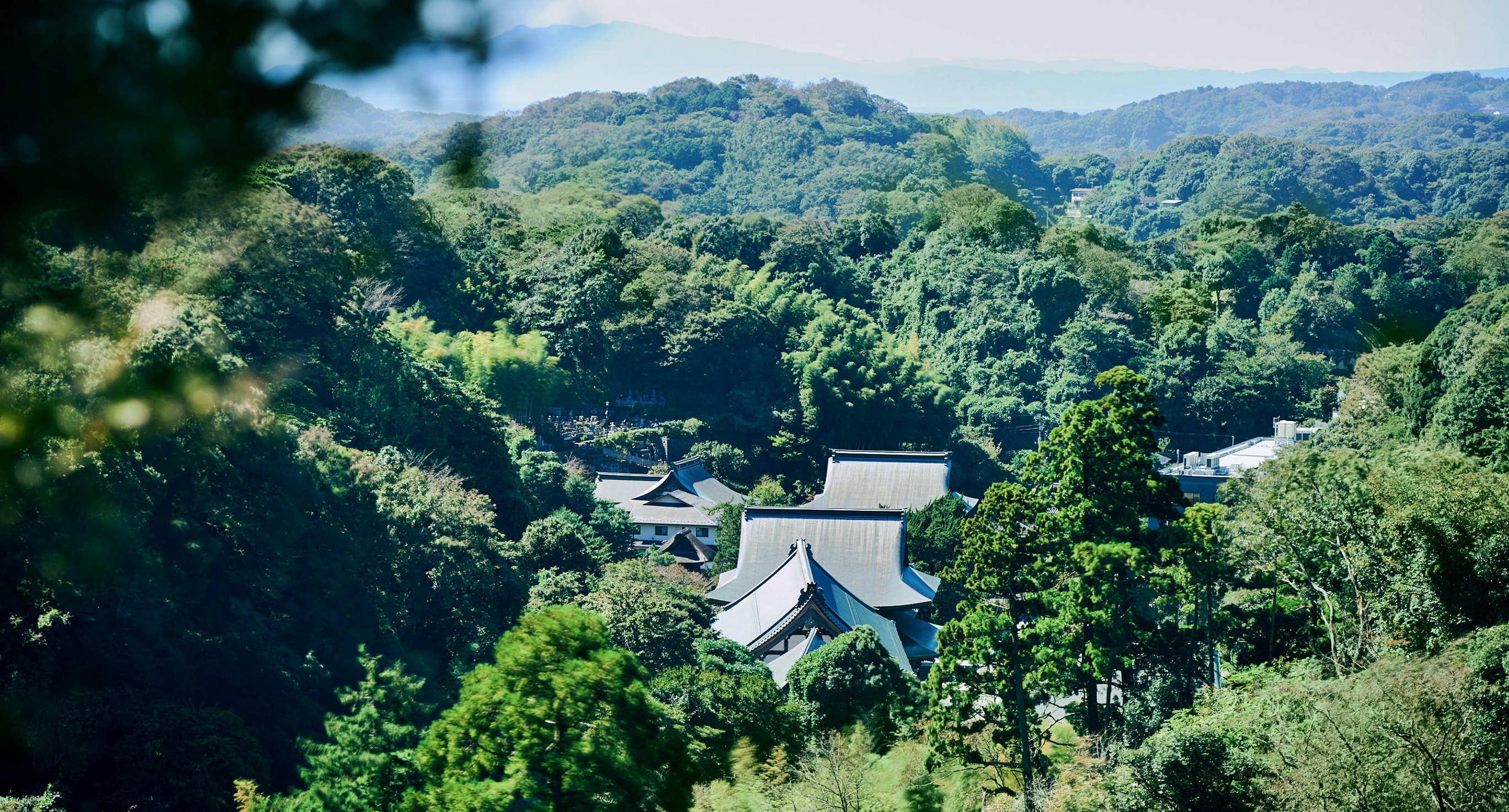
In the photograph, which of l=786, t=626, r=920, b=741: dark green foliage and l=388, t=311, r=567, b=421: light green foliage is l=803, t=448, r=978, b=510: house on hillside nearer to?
l=388, t=311, r=567, b=421: light green foliage

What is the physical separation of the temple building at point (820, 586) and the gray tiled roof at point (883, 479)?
2961 millimetres

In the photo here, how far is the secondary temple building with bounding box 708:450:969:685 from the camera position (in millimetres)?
13844

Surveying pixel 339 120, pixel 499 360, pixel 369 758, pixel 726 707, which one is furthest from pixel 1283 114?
pixel 339 120

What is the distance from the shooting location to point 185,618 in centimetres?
1014

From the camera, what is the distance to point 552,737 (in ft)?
16.0

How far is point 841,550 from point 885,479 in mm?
4212

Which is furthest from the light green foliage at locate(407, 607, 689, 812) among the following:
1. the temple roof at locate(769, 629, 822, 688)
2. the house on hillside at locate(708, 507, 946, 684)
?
the temple roof at locate(769, 629, 822, 688)

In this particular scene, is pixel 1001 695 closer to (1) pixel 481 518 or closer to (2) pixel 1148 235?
(1) pixel 481 518

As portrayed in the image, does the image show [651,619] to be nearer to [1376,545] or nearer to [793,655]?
[793,655]

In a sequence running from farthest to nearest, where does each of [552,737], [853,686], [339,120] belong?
[853,686] < [552,737] < [339,120]

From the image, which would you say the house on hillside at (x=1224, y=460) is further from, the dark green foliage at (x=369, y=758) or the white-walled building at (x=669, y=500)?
the dark green foliage at (x=369, y=758)

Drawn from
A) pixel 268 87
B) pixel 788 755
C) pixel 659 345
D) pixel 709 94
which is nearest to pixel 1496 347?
pixel 788 755

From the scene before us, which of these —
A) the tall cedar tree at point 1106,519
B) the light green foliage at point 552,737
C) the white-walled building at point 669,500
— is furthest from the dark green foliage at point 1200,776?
the white-walled building at point 669,500

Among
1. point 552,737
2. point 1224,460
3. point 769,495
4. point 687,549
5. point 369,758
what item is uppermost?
point 552,737
